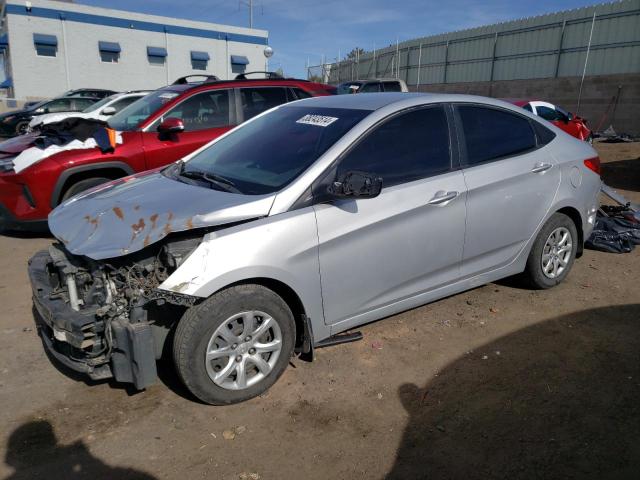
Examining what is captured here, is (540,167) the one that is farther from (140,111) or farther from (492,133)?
(140,111)

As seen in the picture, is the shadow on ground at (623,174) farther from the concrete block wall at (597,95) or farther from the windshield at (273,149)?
the windshield at (273,149)

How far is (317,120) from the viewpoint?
3.69m

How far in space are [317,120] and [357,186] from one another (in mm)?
898

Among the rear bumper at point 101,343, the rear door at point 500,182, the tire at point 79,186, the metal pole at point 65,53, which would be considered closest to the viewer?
the rear bumper at point 101,343

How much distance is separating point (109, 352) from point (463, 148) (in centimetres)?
280

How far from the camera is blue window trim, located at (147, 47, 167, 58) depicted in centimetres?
3378

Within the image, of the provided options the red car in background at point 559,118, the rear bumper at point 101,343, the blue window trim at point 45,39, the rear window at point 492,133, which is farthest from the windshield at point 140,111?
the blue window trim at point 45,39

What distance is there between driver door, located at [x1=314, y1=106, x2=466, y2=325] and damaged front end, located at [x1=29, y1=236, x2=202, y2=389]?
0.90m

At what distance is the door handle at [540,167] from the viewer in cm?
419

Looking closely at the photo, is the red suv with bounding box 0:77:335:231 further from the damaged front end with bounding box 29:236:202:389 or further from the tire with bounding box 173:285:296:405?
Answer: the tire with bounding box 173:285:296:405

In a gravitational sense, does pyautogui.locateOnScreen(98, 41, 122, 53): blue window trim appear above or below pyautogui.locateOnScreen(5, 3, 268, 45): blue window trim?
below

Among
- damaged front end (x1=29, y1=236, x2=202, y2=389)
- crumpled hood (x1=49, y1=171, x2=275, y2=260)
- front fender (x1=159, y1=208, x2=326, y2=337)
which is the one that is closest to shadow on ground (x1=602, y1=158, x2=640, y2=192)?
front fender (x1=159, y1=208, x2=326, y2=337)

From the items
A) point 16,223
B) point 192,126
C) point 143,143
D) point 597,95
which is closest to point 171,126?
point 143,143

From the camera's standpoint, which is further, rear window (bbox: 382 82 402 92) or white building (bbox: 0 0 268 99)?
white building (bbox: 0 0 268 99)
